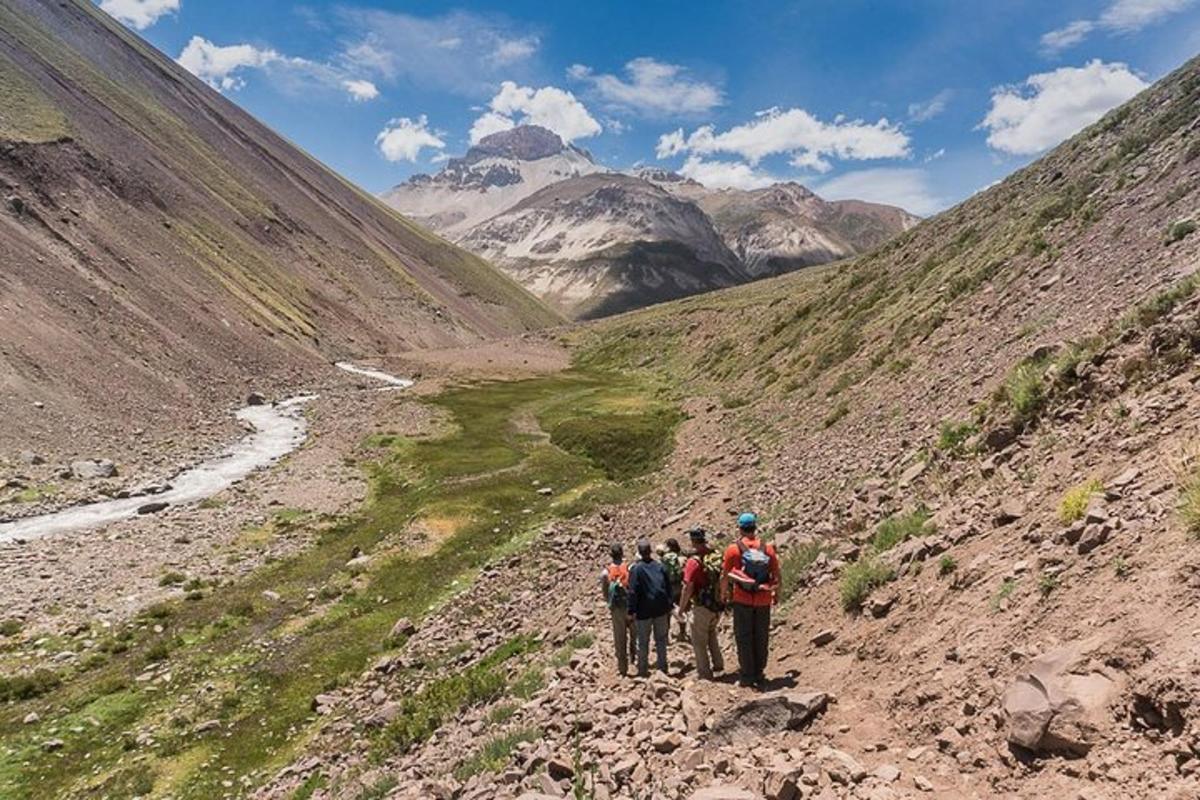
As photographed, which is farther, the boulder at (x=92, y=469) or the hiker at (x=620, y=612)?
the boulder at (x=92, y=469)

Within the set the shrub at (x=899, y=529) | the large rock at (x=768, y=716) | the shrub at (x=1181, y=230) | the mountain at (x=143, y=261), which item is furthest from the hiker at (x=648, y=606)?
the mountain at (x=143, y=261)

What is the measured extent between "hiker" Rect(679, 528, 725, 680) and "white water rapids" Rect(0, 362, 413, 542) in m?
35.8

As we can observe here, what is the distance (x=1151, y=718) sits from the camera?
25.6 ft

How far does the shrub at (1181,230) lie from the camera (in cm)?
2298

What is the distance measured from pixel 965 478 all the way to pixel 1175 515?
6.57 m

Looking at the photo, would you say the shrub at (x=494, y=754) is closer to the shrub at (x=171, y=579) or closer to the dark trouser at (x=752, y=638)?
the dark trouser at (x=752, y=638)

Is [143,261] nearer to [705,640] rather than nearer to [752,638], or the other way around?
[705,640]

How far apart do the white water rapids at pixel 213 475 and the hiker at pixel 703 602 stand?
35757 mm

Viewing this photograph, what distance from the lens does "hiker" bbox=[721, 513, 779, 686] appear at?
43.8 ft

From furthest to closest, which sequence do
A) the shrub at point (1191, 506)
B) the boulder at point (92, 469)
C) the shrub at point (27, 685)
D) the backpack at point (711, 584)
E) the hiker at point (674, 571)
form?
the boulder at point (92, 469) < the shrub at point (27, 685) < the hiker at point (674, 571) < the backpack at point (711, 584) < the shrub at point (1191, 506)

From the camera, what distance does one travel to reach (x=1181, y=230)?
23203 mm

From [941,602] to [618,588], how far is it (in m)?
6.66

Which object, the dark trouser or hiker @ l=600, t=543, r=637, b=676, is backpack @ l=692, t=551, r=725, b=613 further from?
hiker @ l=600, t=543, r=637, b=676

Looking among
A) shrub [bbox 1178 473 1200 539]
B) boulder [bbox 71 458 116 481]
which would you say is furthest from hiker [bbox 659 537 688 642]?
boulder [bbox 71 458 116 481]
